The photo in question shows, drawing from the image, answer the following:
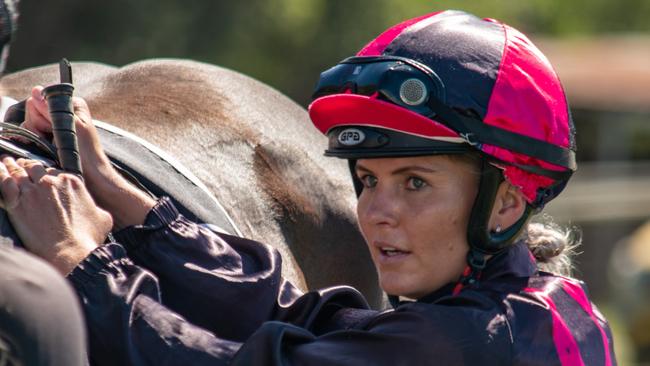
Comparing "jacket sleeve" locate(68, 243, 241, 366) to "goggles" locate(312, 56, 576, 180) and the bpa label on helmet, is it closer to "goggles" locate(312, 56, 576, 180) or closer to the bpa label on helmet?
the bpa label on helmet

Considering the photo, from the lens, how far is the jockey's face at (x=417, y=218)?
2.45 meters

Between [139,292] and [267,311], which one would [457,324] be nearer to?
[267,311]

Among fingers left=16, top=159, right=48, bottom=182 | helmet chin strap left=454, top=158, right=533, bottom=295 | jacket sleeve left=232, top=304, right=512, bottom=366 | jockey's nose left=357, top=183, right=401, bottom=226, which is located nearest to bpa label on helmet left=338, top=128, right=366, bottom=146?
jockey's nose left=357, top=183, right=401, bottom=226

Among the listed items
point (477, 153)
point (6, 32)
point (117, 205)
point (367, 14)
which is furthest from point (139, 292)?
point (367, 14)

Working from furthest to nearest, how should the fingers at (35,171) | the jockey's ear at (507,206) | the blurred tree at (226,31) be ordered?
the blurred tree at (226,31) → the jockey's ear at (507,206) → the fingers at (35,171)

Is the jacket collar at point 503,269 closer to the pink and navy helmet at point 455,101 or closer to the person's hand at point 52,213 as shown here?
the pink and navy helmet at point 455,101

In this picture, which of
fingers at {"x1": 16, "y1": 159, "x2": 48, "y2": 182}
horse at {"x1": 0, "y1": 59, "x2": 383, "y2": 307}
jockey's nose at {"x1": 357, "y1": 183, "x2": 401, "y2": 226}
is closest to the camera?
fingers at {"x1": 16, "y1": 159, "x2": 48, "y2": 182}

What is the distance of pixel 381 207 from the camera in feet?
8.03

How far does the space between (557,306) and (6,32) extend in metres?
1.20

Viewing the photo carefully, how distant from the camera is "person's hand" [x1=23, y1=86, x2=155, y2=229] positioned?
99.4 inches

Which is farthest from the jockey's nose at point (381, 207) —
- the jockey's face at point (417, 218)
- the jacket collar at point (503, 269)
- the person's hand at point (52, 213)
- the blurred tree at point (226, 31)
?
the blurred tree at point (226, 31)

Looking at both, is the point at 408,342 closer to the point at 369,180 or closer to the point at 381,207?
the point at 381,207

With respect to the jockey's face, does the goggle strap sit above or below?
above

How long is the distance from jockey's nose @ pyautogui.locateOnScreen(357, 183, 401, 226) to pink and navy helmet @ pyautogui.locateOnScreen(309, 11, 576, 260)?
80mm
